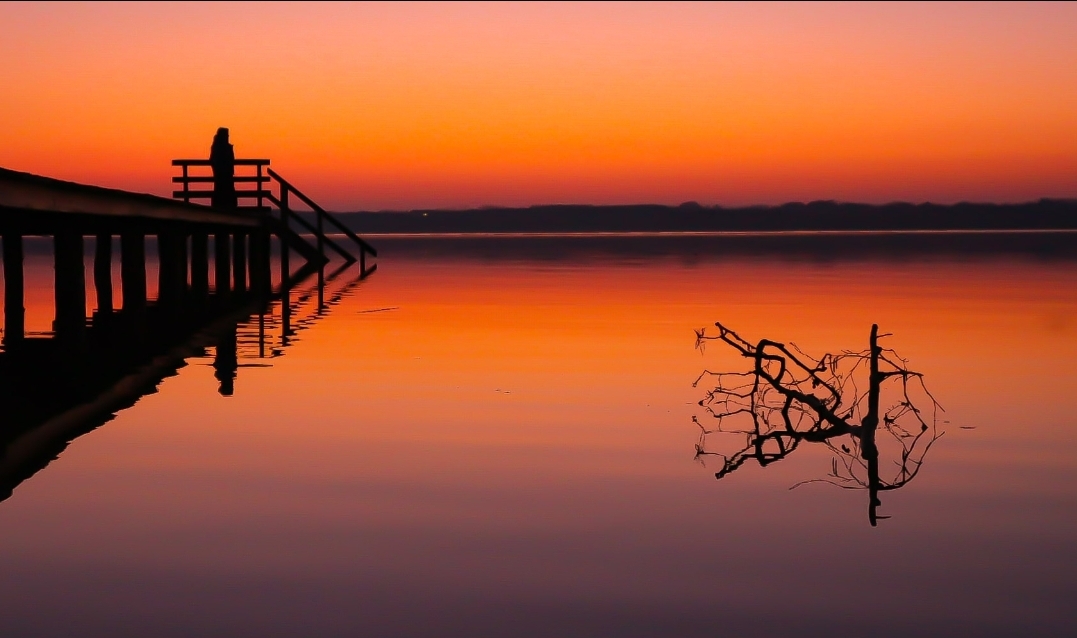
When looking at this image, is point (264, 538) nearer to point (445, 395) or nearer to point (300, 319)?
point (445, 395)

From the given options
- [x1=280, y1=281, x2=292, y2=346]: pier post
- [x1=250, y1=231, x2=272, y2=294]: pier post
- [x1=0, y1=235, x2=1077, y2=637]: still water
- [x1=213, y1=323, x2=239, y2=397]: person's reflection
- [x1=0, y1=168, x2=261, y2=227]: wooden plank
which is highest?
[x1=0, y1=168, x2=261, y2=227]: wooden plank

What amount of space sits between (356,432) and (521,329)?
12570mm

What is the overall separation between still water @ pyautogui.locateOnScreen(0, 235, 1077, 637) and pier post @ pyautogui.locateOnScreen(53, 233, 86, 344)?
1680 millimetres

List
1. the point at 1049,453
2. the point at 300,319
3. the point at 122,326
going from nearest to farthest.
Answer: the point at 1049,453 → the point at 122,326 → the point at 300,319

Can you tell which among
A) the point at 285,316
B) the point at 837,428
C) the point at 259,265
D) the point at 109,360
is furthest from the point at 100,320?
the point at 837,428

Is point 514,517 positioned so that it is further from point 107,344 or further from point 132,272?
point 132,272

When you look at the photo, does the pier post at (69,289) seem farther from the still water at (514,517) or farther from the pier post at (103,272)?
the pier post at (103,272)

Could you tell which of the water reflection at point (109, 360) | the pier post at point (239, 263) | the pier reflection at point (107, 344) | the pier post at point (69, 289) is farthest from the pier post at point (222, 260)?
the pier post at point (69, 289)

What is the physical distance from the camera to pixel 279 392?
48.5 feet

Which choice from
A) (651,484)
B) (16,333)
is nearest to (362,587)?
(651,484)

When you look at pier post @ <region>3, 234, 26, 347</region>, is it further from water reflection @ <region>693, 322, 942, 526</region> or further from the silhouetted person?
the silhouetted person

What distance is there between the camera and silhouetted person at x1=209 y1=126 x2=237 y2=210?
107ft

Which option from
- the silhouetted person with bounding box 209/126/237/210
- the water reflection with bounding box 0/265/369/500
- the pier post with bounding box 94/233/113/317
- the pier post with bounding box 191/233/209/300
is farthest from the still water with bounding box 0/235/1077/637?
the silhouetted person with bounding box 209/126/237/210

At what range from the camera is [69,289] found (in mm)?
16812
